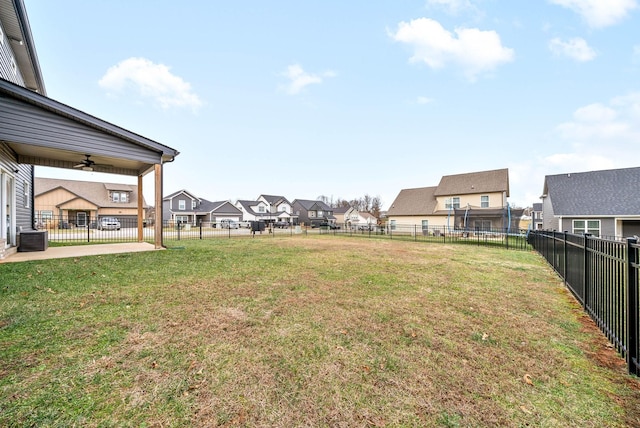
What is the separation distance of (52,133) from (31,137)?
0.48 meters

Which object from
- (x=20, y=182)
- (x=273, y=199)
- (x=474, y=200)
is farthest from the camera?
(x=273, y=199)

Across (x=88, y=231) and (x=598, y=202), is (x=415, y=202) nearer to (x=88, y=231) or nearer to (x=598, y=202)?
(x=598, y=202)

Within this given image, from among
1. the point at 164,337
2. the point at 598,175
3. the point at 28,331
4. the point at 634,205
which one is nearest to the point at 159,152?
the point at 28,331

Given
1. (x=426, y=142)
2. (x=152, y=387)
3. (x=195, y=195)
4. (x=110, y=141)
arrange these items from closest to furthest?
1. (x=152, y=387)
2. (x=110, y=141)
3. (x=426, y=142)
4. (x=195, y=195)

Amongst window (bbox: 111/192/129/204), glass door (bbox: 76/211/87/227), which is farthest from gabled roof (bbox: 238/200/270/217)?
glass door (bbox: 76/211/87/227)

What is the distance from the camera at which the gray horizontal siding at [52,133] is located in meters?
6.48

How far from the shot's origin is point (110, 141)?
8250 millimetres

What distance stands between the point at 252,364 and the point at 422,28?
645 inches

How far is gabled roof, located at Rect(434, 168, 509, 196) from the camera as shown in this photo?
26.7m

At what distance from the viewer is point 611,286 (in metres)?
3.43

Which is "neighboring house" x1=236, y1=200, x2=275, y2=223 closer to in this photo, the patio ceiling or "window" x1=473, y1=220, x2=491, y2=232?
"window" x1=473, y1=220, x2=491, y2=232

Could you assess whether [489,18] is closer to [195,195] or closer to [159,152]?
[159,152]

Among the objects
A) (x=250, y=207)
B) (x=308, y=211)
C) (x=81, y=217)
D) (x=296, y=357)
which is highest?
(x=250, y=207)

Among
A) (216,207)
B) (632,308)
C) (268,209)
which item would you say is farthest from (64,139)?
(268,209)
